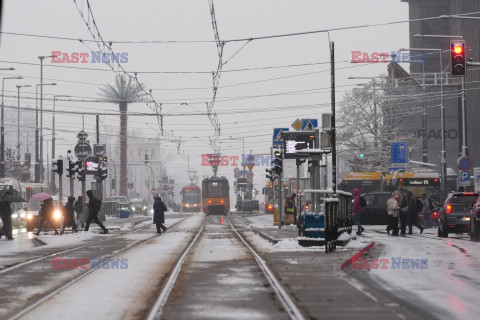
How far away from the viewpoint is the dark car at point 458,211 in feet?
102

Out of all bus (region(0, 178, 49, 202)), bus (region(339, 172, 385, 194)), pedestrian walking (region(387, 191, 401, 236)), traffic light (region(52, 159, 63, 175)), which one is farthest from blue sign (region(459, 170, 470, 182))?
bus (region(0, 178, 49, 202))

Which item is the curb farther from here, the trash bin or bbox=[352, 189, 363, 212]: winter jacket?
the trash bin

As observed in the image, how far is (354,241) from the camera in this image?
27562 millimetres

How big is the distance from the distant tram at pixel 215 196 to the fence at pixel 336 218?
172 ft

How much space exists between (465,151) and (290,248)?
2611cm

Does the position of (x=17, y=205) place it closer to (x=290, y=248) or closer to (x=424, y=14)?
(x=290, y=248)

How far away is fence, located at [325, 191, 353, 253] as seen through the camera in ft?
72.7

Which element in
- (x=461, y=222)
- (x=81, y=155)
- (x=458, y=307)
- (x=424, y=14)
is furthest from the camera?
(x=424, y=14)

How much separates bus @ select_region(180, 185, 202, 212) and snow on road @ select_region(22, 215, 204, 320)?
81.7 meters

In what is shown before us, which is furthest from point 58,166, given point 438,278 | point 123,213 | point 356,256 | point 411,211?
point 123,213

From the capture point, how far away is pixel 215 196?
81438 millimetres

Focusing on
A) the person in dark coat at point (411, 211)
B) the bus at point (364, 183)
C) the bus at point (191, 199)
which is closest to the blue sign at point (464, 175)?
the person in dark coat at point (411, 211)

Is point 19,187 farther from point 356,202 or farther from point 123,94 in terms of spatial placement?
point 356,202

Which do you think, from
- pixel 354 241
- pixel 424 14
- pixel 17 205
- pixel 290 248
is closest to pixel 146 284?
pixel 290 248
